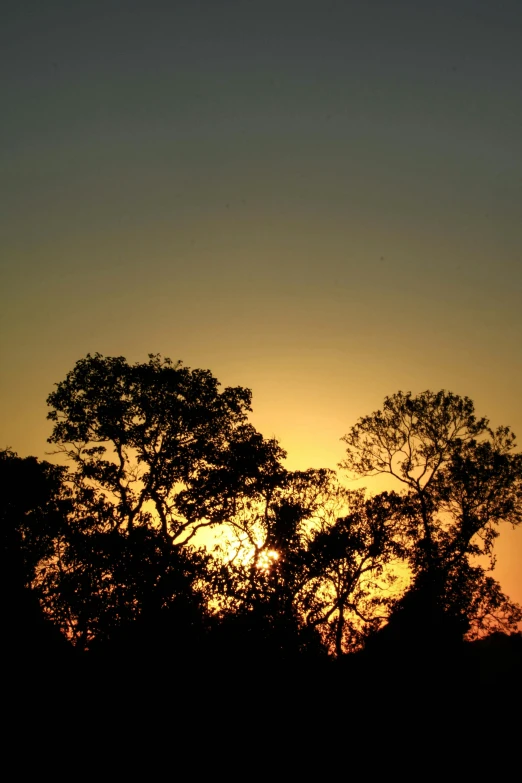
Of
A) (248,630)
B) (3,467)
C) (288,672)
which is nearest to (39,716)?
(248,630)

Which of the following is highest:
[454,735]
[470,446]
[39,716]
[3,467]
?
[470,446]

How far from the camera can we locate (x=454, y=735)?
23.7 meters

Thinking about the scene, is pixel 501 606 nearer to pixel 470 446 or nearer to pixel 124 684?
pixel 470 446

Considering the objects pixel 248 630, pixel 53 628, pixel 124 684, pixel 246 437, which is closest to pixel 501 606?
pixel 248 630

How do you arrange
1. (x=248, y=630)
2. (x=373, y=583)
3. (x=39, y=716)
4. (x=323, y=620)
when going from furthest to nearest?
(x=373, y=583) → (x=323, y=620) → (x=248, y=630) → (x=39, y=716)

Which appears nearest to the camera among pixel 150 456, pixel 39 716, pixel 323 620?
pixel 39 716

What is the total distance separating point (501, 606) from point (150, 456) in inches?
802

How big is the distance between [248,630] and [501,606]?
14227 millimetres

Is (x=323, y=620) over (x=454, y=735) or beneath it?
over

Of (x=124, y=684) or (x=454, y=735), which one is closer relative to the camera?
(x=124, y=684)

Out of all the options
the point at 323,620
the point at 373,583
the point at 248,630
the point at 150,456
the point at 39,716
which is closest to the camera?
the point at 39,716

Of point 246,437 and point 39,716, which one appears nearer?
point 39,716

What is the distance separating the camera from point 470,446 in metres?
28.5

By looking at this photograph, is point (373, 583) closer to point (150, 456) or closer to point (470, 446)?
point (470, 446)
